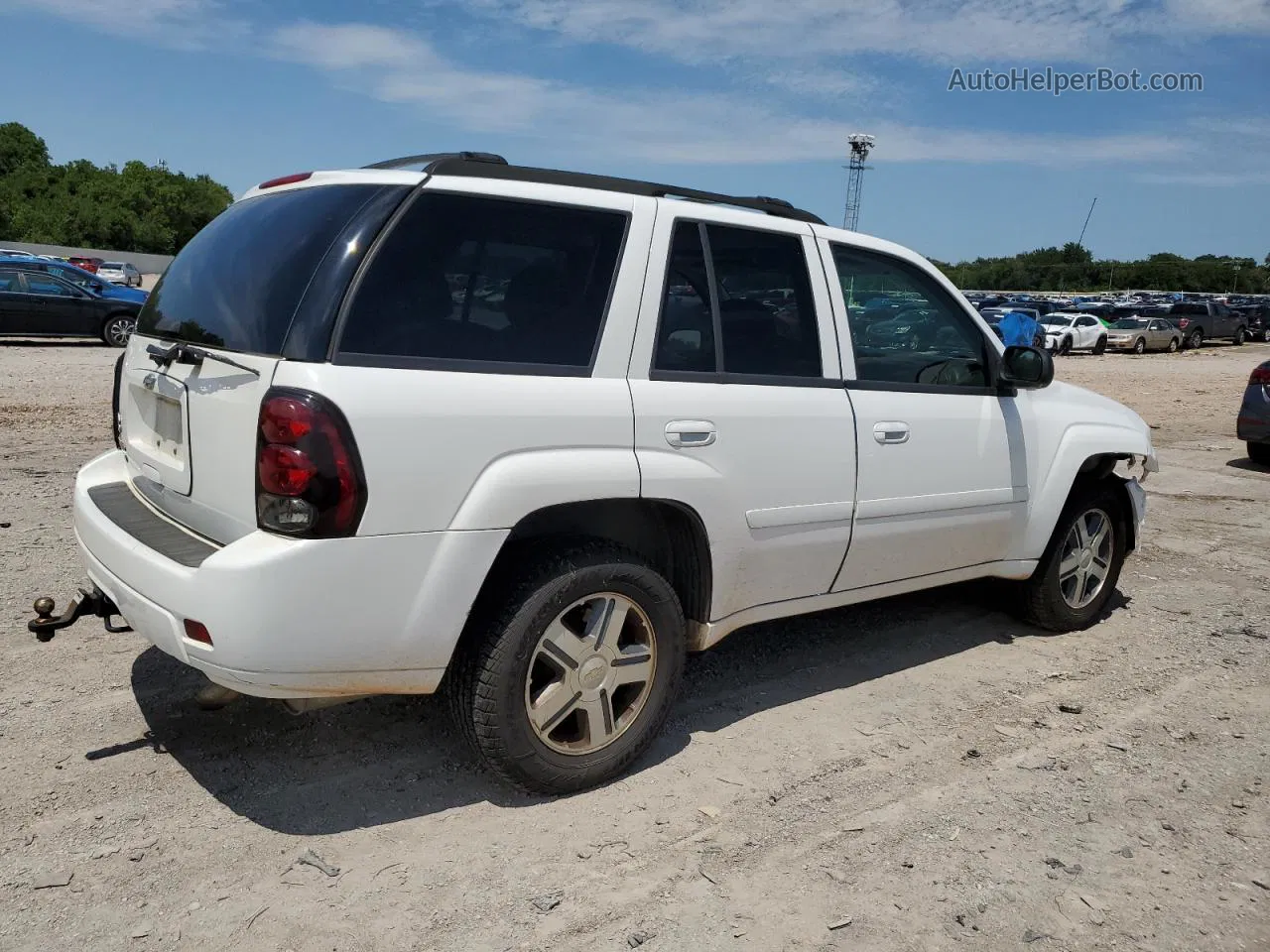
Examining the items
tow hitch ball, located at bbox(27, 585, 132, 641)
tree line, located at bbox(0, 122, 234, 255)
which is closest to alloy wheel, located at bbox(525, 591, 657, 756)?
tow hitch ball, located at bbox(27, 585, 132, 641)

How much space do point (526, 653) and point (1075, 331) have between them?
34.4 meters

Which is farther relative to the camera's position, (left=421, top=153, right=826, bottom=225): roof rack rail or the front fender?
the front fender

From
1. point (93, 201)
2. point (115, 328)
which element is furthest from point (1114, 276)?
point (115, 328)

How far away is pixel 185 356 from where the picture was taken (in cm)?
309

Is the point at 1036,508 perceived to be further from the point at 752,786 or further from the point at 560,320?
the point at 560,320

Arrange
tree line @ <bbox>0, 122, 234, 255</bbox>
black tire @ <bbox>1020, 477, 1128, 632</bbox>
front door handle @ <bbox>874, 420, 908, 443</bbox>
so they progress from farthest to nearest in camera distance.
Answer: tree line @ <bbox>0, 122, 234, 255</bbox> < black tire @ <bbox>1020, 477, 1128, 632</bbox> < front door handle @ <bbox>874, 420, 908, 443</bbox>

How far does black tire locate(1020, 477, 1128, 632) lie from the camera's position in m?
5.02

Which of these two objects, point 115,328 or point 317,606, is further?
point 115,328

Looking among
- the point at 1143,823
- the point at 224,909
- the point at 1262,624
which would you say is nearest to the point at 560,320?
the point at 224,909

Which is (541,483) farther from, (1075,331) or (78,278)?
(1075,331)

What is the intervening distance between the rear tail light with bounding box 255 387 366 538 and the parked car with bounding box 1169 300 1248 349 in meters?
41.4

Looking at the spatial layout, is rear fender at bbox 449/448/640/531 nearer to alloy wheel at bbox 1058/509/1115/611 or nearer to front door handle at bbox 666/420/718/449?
front door handle at bbox 666/420/718/449

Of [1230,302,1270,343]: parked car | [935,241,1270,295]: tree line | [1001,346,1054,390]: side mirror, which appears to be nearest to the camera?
[1001,346,1054,390]: side mirror

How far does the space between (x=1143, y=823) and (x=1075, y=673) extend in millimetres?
1402
